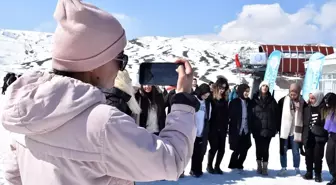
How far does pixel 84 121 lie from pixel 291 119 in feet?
21.6

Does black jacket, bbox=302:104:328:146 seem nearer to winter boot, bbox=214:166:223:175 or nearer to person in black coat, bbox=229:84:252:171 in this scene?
person in black coat, bbox=229:84:252:171

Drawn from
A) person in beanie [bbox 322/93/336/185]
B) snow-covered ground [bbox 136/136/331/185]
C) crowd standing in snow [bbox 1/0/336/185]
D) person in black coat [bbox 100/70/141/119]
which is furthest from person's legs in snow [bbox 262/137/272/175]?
crowd standing in snow [bbox 1/0/336/185]

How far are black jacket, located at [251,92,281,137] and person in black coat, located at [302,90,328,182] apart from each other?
0.55 meters

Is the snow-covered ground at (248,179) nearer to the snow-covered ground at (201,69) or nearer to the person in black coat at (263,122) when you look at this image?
the snow-covered ground at (201,69)

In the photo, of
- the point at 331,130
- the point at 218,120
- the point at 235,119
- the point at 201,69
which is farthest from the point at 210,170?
the point at 201,69

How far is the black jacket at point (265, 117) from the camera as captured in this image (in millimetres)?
7195

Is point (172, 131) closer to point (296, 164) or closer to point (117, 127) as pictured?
point (117, 127)

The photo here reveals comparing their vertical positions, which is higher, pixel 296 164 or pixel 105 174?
pixel 105 174

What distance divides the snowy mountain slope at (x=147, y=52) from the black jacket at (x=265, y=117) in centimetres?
3456

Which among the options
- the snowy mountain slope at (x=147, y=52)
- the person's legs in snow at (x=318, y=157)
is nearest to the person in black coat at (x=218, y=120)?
the person's legs in snow at (x=318, y=157)

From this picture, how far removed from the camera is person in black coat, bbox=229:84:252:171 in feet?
24.2

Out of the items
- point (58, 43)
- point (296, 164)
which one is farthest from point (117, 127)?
point (296, 164)

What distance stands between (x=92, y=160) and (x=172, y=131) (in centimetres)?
28

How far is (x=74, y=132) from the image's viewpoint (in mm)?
1142
